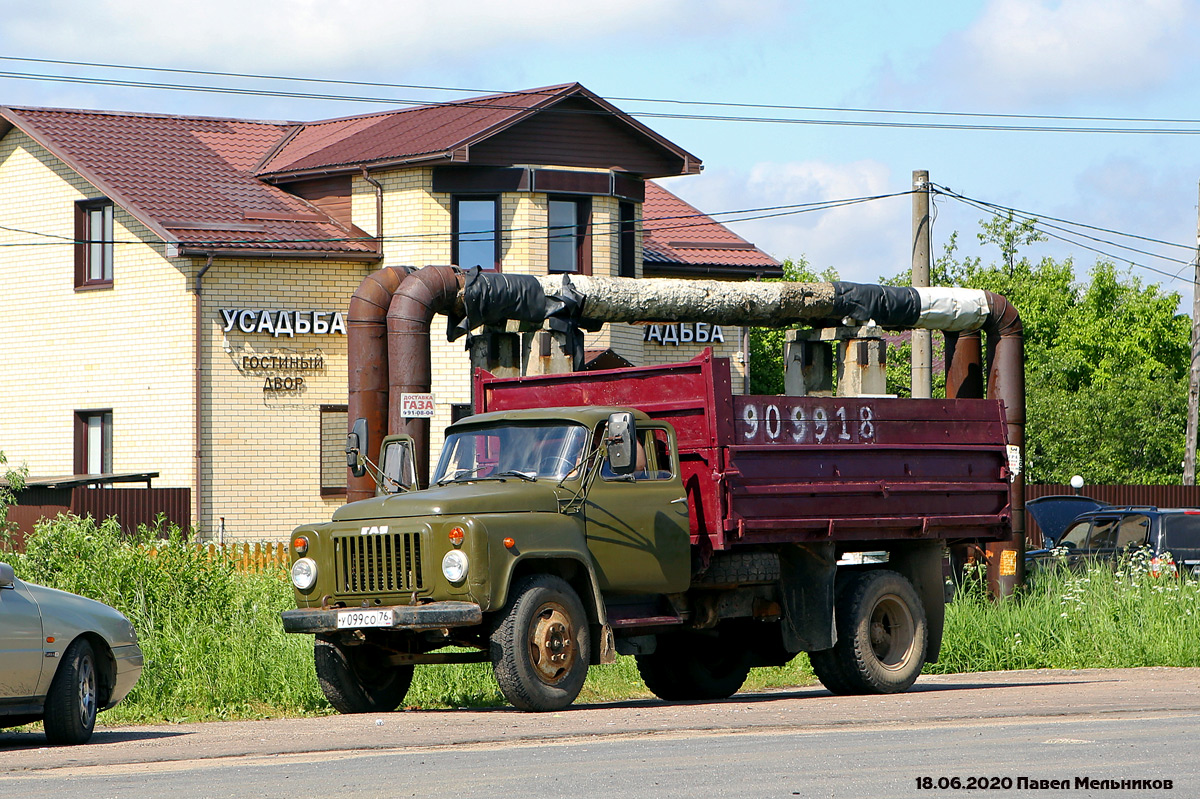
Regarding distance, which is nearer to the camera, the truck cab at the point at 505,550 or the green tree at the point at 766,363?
the truck cab at the point at 505,550

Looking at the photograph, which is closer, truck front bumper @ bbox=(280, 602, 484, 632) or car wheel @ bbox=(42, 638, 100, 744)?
car wheel @ bbox=(42, 638, 100, 744)

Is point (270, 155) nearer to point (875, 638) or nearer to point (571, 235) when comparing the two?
point (571, 235)

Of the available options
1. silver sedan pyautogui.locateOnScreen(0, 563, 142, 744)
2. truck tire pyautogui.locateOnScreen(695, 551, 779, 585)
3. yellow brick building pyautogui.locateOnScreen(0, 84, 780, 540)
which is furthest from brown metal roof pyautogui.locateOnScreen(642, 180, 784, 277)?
silver sedan pyautogui.locateOnScreen(0, 563, 142, 744)

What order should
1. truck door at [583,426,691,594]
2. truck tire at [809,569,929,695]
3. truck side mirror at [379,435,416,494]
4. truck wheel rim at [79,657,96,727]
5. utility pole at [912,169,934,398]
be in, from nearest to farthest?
truck wheel rim at [79,657,96,727]
truck door at [583,426,691,594]
truck side mirror at [379,435,416,494]
truck tire at [809,569,929,695]
utility pole at [912,169,934,398]

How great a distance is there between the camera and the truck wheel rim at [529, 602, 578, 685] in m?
12.1

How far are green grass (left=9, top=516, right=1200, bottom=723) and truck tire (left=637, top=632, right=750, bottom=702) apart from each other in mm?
384

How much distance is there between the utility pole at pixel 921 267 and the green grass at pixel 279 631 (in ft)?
17.3

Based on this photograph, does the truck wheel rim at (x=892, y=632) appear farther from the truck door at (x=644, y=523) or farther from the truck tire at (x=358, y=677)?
the truck tire at (x=358, y=677)

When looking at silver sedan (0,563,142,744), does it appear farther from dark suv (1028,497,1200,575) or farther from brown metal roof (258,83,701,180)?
brown metal roof (258,83,701,180)

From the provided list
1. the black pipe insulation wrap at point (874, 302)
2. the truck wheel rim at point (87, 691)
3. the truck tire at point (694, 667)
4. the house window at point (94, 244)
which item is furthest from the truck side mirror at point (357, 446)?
the house window at point (94, 244)

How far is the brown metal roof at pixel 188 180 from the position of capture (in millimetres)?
28719

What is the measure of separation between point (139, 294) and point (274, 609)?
15.3 metres

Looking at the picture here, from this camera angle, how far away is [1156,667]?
1702cm

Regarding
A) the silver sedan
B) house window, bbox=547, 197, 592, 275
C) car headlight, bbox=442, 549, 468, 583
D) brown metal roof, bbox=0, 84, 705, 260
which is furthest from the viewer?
house window, bbox=547, 197, 592, 275
